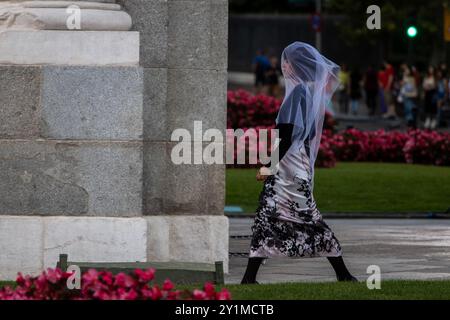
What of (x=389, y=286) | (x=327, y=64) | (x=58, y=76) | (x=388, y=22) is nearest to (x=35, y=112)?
(x=58, y=76)

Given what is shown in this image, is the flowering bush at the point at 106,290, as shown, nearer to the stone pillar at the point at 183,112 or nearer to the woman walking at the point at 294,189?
the woman walking at the point at 294,189

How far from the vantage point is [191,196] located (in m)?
13.8

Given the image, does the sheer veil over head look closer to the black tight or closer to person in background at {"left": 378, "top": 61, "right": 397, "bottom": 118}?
the black tight

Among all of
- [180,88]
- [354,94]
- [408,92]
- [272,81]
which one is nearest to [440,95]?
[408,92]

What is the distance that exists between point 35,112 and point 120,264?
5.03 ft

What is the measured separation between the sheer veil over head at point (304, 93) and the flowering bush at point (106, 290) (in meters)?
4.07

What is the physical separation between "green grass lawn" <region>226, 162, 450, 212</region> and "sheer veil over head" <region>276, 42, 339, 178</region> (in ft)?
35.3

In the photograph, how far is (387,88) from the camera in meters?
51.7

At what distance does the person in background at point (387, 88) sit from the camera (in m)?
51.7

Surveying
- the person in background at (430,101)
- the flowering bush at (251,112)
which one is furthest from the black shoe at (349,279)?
the person in background at (430,101)

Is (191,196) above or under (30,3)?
under
